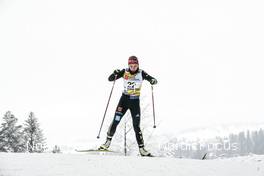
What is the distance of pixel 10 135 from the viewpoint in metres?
23.5

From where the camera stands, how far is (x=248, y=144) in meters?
132

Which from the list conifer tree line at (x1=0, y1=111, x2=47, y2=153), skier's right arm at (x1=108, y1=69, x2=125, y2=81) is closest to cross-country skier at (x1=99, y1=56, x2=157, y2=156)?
skier's right arm at (x1=108, y1=69, x2=125, y2=81)

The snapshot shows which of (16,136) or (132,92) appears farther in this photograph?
(16,136)

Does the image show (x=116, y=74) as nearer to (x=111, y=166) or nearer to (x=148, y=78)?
(x=148, y=78)

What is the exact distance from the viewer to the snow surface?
694cm

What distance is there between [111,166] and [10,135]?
57.8ft

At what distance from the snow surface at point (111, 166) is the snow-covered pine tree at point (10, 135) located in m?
14.6

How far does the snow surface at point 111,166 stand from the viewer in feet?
22.8

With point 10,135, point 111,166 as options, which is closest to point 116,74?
point 111,166

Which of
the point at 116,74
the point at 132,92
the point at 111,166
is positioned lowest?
the point at 111,166

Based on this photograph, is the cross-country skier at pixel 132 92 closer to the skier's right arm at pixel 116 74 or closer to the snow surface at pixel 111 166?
the skier's right arm at pixel 116 74

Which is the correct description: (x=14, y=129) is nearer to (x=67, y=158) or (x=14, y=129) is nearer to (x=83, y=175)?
(x=67, y=158)

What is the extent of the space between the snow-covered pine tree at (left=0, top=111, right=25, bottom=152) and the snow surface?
14559 millimetres

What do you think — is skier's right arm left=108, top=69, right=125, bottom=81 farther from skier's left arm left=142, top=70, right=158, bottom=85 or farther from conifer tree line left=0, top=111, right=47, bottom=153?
conifer tree line left=0, top=111, right=47, bottom=153
